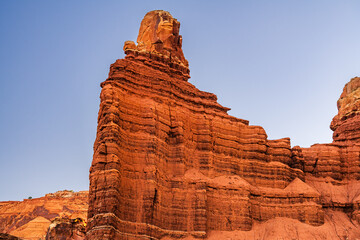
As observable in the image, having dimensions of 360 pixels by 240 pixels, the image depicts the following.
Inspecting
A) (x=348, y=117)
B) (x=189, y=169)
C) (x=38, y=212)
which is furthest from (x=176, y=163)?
(x=38, y=212)

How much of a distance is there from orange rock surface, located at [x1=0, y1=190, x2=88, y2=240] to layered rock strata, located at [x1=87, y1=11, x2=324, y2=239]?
29.1 m

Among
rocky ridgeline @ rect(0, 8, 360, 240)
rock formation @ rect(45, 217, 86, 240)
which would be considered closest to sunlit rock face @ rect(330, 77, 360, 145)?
rocky ridgeline @ rect(0, 8, 360, 240)

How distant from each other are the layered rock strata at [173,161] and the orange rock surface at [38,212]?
2915cm

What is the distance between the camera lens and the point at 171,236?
193ft

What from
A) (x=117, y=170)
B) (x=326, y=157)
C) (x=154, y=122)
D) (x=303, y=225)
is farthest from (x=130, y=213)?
(x=326, y=157)

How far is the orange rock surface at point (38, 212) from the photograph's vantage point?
9056 cm

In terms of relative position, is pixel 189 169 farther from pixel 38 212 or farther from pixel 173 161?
pixel 38 212

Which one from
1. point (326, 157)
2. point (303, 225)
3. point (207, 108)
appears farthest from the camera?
point (326, 157)

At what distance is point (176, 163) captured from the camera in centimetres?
6375

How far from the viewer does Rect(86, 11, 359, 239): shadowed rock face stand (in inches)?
2227

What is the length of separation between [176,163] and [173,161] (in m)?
0.40

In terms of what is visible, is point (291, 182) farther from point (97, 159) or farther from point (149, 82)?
point (97, 159)

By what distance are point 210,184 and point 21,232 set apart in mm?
38693

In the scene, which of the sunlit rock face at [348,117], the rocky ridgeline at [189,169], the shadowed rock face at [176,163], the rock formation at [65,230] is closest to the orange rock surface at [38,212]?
the rock formation at [65,230]
